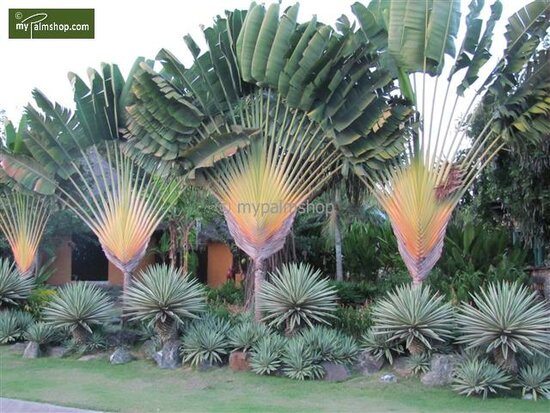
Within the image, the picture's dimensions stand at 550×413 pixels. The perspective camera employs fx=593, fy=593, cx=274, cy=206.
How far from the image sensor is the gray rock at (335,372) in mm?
9902

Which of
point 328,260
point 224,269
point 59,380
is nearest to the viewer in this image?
point 59,380

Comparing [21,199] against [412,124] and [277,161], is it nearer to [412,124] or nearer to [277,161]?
[277,161]

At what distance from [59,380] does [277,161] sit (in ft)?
19.4

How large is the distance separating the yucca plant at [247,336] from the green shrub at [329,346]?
813 mm

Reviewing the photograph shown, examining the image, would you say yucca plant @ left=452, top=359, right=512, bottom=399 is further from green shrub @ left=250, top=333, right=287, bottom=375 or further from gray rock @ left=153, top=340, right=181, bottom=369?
gray rock @ left=153, top=340, right=181, bottom=369

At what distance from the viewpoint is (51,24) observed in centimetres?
1260

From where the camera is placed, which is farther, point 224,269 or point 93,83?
point 224,269

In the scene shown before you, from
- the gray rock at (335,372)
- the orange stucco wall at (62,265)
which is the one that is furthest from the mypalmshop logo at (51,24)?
the orange stucco wall at (62,265)

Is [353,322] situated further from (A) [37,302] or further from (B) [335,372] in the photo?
(A) [37,302]

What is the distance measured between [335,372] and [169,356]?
10.5ft

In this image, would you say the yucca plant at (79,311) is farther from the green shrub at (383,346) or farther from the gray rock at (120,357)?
the green shrub at (383,346)

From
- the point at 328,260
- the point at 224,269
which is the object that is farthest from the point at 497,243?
the point at 224,269

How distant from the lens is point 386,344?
33.2 feet

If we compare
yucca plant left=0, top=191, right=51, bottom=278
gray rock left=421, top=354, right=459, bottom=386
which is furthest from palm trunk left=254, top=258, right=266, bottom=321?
yucca plant left=0, top=191, right=51, bottom=278
